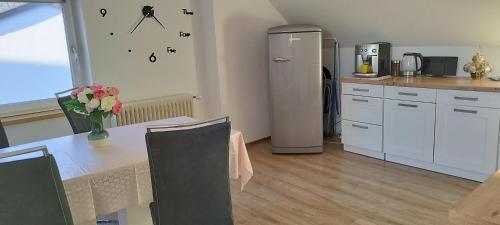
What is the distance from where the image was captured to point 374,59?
3869 millimetres

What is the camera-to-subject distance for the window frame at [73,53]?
10.7 feet

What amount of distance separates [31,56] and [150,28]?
1.08m

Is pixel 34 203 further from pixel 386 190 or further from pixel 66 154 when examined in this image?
pixel 386 190

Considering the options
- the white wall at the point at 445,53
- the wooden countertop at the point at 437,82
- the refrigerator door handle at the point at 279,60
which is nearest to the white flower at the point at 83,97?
the refrigerator door handle at the point at 279,60

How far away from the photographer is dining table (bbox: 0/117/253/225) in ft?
5.70

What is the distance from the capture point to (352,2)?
3.68 m

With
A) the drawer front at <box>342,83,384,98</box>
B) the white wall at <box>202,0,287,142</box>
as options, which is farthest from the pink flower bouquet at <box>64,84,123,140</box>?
the drawer front at <box>342,83,384,98</box>

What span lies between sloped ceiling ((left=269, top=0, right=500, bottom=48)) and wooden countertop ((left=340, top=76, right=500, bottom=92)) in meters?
0.37

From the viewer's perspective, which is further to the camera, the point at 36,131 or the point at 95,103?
the point at 36,131

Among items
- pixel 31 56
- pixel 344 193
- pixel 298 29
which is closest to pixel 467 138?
pixel 344 193

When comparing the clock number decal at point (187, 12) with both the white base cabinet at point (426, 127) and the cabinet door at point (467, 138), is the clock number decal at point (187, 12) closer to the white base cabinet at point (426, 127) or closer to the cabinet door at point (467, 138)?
the white base cabinet at point (426, 127)

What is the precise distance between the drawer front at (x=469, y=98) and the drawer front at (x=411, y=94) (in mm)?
67

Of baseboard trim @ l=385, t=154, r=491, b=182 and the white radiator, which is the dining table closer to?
the white radiator

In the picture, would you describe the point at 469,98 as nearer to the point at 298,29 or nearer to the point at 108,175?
the point at 298,29
